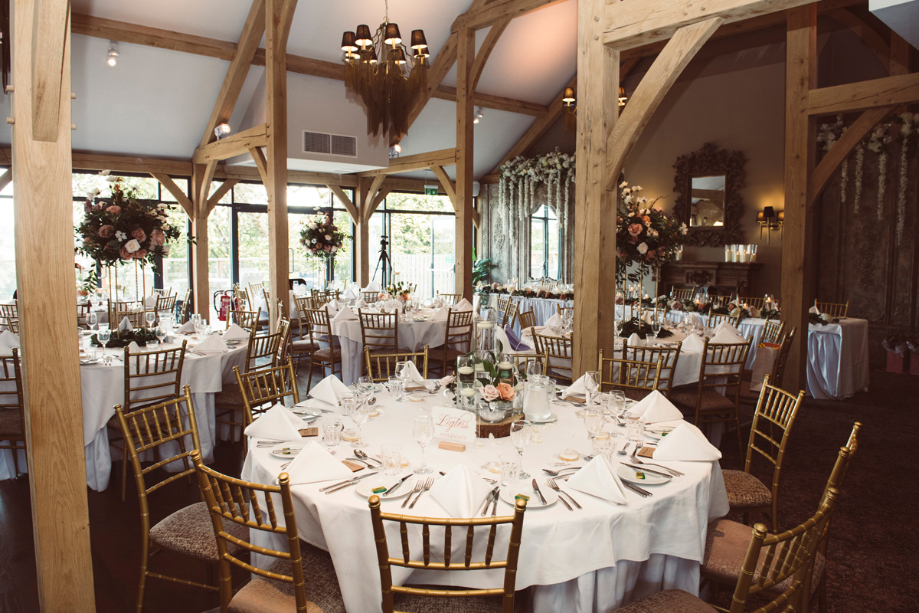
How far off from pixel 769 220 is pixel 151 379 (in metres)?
9.07

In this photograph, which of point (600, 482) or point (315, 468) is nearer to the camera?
point (600, 482)

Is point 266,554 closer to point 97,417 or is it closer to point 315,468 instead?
point 315,468

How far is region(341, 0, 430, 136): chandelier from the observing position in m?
5.96

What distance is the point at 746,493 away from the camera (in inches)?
110

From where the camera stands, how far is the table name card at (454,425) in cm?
252

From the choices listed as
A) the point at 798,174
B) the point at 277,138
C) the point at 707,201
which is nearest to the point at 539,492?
the point at 798,174

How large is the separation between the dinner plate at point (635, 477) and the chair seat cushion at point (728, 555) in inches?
13.9

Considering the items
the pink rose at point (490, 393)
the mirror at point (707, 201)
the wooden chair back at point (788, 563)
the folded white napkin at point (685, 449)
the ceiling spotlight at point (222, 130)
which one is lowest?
the wooden chair back at point (788, 563)

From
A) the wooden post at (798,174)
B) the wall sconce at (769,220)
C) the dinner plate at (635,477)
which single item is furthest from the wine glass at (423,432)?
the wall sconce at (769,220)

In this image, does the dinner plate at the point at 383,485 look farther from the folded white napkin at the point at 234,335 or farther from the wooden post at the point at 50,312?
the folded white napkin at the point at 234,335

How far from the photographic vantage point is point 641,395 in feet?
14.9

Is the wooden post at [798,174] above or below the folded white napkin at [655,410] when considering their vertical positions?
above

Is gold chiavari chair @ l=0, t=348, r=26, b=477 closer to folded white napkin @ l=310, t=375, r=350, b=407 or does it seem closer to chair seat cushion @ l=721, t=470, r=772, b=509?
folded white napkin @ l=310, t=375, r=350, b=407

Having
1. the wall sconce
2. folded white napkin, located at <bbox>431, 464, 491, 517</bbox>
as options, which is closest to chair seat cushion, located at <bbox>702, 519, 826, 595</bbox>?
folded white napkin, located at <bbox>431, 464, 491, 517</bbox>
